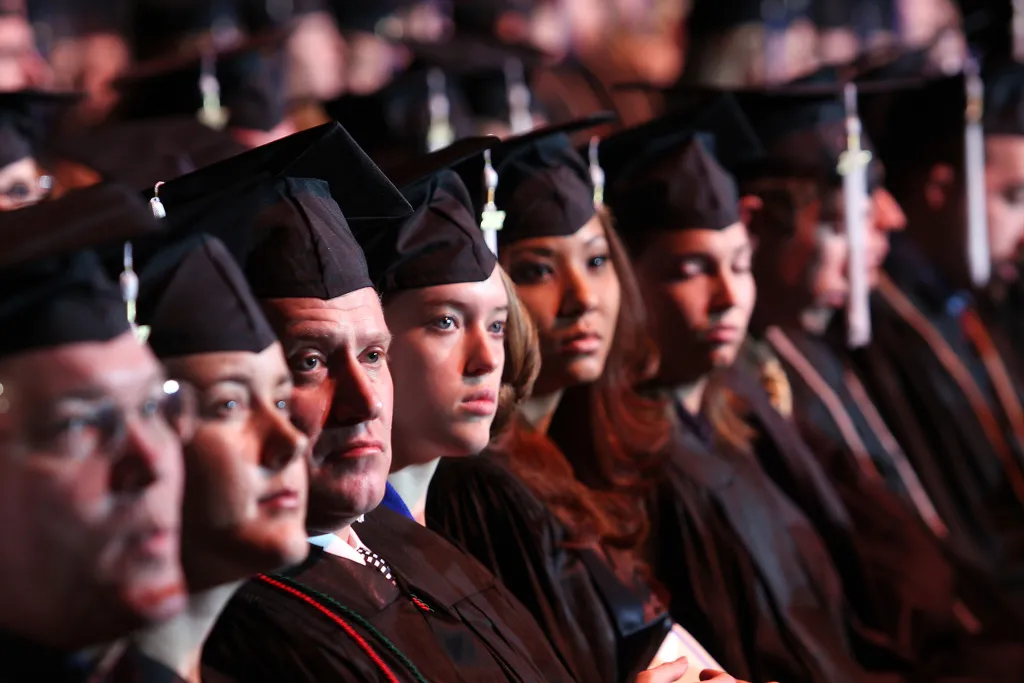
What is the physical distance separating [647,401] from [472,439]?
2.98 feet

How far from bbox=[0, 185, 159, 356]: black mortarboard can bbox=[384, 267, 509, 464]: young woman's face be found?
0.76 metres

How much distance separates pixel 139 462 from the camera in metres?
1.21

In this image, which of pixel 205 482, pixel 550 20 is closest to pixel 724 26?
pixel 550 20

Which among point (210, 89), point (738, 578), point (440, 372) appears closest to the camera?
point (440, 372)

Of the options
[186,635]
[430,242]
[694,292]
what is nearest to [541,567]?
[430,242]

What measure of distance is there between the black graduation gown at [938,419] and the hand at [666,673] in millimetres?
2424

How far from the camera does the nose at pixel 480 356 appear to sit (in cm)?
203

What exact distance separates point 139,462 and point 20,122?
2.14 m

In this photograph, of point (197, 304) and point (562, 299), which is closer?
point (197, 304)

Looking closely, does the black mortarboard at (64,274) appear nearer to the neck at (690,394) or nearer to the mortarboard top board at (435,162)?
the mortarboard top board at (435,162)

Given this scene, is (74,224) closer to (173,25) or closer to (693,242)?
(693,242)

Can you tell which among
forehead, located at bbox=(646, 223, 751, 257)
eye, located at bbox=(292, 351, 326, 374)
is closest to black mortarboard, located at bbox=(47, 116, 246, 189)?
forehead, located at bbox=(646, 223, 751, 257)

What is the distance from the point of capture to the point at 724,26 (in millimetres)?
6723

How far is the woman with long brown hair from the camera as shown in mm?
2359
